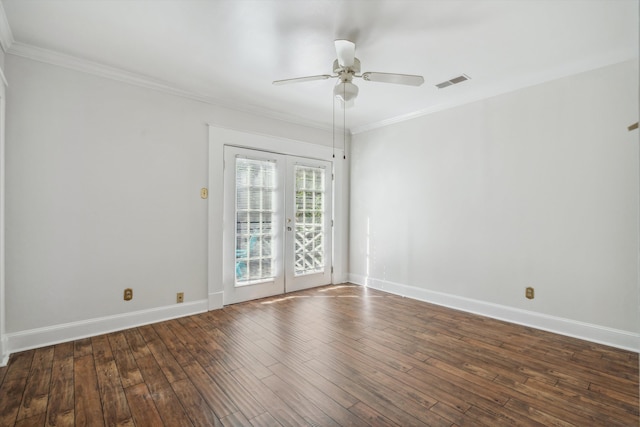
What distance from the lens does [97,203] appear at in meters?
3.00

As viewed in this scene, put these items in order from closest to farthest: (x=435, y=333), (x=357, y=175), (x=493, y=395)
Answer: (x=493, y=395) < (x=435, y=333) < (x=357, y=175)

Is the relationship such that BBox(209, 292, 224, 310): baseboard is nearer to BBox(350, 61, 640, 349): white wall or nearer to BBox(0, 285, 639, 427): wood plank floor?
BBox(0, 285, 639, 427): wood plank floor

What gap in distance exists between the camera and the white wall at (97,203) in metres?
2.66

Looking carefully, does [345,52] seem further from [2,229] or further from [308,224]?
[2,229]

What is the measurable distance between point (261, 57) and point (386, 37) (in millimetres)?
1129

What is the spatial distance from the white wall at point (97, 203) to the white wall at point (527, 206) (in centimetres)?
281

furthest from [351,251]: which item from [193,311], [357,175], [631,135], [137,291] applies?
[631,135]

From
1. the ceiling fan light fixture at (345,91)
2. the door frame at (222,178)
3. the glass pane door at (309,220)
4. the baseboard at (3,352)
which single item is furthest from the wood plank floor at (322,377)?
the ceiling fan light fixture at (345,91)

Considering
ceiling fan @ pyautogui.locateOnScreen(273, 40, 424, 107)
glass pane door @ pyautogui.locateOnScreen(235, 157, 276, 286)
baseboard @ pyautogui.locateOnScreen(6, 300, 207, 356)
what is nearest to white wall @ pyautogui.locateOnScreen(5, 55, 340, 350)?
baseboard @ pyautogui.locateOnScreen(6, 300, 207, 356)

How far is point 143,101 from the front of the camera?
10.7ft

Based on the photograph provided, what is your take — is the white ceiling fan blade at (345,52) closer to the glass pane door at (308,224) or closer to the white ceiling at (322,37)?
the white ceiling at (322,37)

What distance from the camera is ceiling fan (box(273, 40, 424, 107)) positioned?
2379 millimetres

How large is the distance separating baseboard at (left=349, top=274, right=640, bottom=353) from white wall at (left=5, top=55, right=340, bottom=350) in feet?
9.35

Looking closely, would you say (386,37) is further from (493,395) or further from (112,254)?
(112,254)
